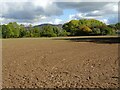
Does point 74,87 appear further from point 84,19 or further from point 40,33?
point 84,19

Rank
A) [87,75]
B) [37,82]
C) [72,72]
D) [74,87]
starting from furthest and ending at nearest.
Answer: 1. [72,72]
2. [87,75]
3. [37,82]
4. [74,87]

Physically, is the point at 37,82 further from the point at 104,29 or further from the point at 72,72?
the point at 104,29

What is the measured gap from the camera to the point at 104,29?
4749 inches

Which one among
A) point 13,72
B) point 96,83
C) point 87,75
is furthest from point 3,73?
point 96,83

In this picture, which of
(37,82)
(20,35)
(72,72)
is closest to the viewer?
(37,82)

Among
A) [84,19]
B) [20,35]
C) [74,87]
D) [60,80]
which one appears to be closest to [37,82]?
[60,80]

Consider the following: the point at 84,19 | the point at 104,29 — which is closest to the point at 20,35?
the point at 104,29

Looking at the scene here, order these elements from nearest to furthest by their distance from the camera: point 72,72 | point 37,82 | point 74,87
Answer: point 74,87 < point 37,82 < point 72,72

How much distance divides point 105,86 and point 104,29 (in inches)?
4455

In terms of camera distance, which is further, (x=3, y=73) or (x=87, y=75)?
(x=3, y=73)

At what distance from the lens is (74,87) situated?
30.2ft

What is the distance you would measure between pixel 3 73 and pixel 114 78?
200 inches

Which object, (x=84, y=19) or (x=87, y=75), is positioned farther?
(x=84, y=19)

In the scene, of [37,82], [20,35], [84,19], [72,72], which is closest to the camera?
[37,82]
